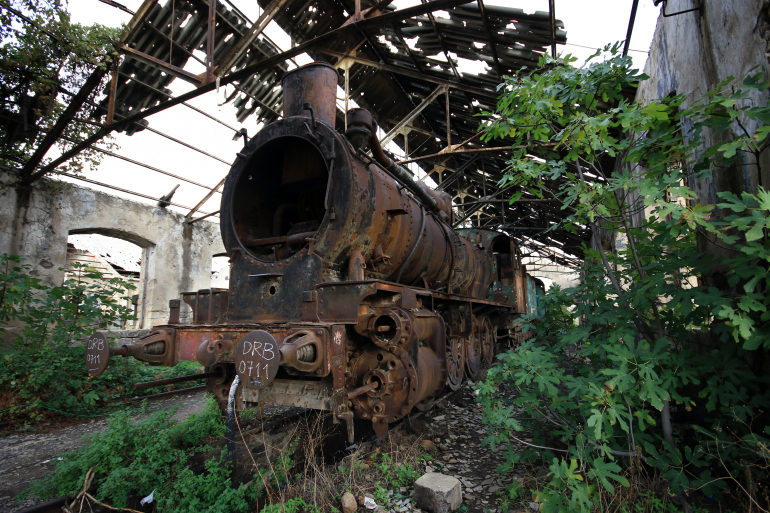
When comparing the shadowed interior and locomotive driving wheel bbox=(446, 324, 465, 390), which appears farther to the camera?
locomotive driving wheel bbox=(446, 324, 465, 390)

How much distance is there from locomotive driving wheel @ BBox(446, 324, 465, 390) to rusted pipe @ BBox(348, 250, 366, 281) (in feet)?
7.40

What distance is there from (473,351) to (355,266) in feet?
13.3

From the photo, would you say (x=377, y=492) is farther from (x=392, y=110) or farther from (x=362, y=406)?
(x=392, y=110)

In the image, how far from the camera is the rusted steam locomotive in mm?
2826

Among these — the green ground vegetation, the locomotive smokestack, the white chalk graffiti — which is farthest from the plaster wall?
the locomotive smokestack

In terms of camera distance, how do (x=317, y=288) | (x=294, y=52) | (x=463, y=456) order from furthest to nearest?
(x=294, y=52)
(x=463, y=456)
(x=317, y=288)

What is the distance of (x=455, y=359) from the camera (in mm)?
5449

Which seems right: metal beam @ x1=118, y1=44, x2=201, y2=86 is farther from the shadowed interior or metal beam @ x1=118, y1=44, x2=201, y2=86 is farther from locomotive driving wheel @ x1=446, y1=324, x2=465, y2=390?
locomotive driving wheel @ x1=446, y1=324, x2=465, y2=390

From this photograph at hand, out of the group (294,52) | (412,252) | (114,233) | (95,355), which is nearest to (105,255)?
(114,233)

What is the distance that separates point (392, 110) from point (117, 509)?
1184cm

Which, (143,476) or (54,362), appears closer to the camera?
(143,476)

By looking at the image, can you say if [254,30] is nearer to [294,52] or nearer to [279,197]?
[294,52]

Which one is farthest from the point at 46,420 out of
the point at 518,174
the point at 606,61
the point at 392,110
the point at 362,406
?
the point at 392,110

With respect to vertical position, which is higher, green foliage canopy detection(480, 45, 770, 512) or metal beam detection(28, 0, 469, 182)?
metal beam detection(28, 0, 469, 182)
